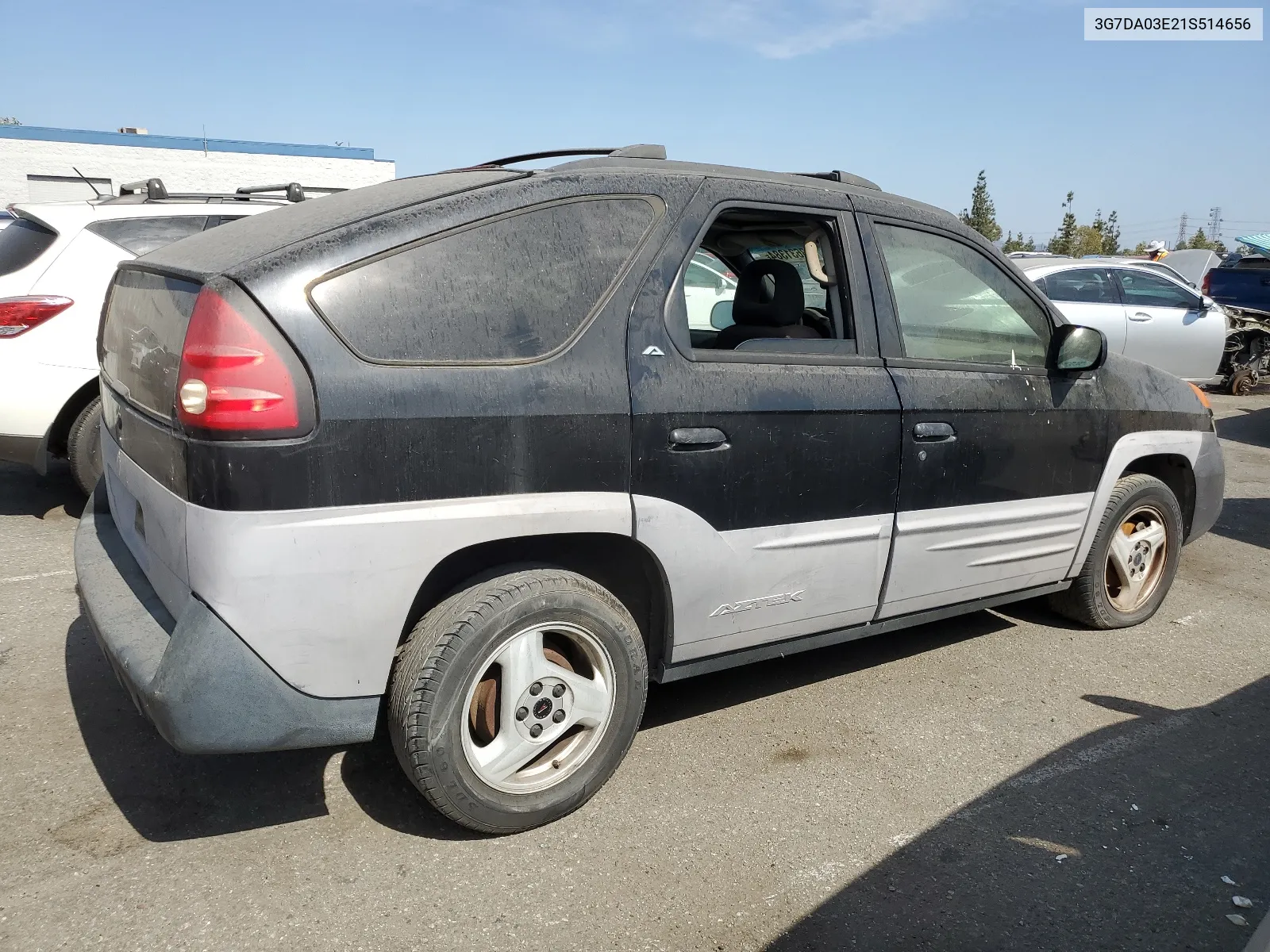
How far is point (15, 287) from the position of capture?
5.46m

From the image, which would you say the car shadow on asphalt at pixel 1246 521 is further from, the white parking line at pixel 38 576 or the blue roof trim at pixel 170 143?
the blue roof trim at pixel 170 143

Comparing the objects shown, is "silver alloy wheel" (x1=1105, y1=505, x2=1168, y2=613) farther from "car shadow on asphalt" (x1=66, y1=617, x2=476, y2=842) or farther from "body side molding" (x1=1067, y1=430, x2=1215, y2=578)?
"car shadow on asphalt" (x1=66, y1=617, x2=476, y2=842)

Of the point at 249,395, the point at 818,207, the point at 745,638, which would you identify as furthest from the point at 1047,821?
the point at 249,395

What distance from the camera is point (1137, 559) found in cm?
480

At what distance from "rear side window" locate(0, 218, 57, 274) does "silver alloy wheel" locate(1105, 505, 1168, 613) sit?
5.78 meters

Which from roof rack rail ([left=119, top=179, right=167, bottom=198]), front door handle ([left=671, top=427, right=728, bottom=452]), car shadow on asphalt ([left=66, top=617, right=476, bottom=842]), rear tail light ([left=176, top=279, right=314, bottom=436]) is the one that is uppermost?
roof rack rail ([left=119, top=179, right=167, bottom=198])

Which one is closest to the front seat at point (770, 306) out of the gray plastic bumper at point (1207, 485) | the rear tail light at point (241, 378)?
the rear tail light at point (241, 378)

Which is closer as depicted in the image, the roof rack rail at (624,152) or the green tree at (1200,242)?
the roof rack rail at (624,152)

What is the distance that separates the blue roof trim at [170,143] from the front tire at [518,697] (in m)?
35.0

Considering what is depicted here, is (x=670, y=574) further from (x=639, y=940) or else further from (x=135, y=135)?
(x=135, y=135)

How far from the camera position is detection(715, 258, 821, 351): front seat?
367cm

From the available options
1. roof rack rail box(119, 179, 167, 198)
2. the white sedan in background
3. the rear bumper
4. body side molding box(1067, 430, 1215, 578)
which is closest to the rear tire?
roof rack rail box(119, 179, 167, 198)

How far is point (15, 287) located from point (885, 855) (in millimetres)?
5201

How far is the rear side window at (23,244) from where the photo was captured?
18.4 ft
